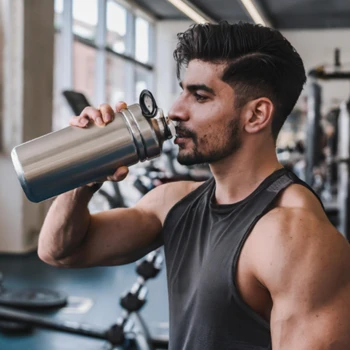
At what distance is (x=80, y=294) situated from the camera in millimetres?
3557

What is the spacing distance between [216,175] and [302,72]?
0.25 meters

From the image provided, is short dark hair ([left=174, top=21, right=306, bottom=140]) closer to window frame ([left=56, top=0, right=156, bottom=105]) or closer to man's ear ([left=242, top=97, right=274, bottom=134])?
man's ear ([left=242, top=97, right=274, bottom=134])

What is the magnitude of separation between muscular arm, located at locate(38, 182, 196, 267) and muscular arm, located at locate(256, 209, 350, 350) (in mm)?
416

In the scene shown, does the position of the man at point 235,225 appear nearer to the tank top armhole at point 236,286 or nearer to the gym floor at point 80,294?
the tank top armhole at point 236,286

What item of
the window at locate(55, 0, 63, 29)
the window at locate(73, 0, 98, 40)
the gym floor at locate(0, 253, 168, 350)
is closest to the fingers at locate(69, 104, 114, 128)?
the gym floor at locate(0, 253, 168, 350)

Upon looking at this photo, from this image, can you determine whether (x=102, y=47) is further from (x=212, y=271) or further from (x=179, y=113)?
(x=212, y=271)

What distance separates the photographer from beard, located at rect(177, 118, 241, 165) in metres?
1.06

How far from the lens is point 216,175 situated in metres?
1.14

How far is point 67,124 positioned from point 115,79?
7070 mm

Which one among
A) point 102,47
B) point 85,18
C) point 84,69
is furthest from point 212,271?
point 102,47

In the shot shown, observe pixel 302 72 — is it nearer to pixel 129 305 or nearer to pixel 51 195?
pixel 51 195

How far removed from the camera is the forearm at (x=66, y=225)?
47.6 inches

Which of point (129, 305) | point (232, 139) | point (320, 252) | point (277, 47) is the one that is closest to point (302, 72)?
point (277, 47)

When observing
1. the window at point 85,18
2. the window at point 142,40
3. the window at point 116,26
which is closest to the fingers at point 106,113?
the window at point 85,18
